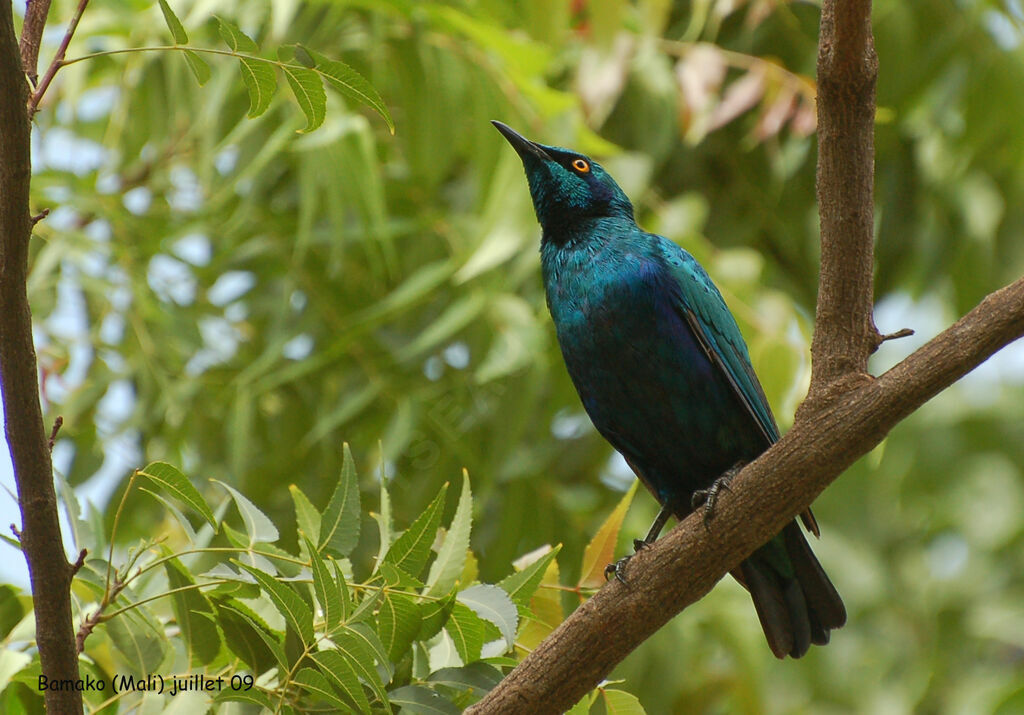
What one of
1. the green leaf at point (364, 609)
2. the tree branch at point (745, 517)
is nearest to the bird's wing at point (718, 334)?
the tree branch at point (745, 517)

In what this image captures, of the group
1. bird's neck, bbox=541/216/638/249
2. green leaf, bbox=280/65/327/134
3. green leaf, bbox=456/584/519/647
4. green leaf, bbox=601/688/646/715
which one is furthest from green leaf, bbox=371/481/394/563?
bird's neck, bbox=541/216/638/249

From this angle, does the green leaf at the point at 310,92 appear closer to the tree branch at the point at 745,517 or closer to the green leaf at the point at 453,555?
the green leaf at the point at 453,555

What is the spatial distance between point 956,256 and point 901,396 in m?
3.25

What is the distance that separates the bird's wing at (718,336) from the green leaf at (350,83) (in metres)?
1.42

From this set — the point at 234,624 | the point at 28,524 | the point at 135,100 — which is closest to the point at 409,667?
the point at 234,624

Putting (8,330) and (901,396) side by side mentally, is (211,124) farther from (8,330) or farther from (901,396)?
(901,396)

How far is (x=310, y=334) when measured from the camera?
16.6ft

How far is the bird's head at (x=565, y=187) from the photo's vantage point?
12.2ft

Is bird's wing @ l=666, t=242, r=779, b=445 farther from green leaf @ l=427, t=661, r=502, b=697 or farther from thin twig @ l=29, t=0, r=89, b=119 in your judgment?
thin twig @ l=29, t=0, r=89, b=119

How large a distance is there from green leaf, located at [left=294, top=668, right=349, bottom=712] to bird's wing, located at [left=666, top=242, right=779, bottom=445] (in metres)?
1.51

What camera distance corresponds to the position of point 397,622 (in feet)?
7.38

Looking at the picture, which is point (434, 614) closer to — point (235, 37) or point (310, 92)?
point (310, 92)

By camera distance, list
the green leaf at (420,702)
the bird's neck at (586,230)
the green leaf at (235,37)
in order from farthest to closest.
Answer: the bird's neck at (586,230) < the green leaf at (420,702) < the green leaf at (235,37)

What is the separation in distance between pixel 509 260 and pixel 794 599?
6.40 feet
